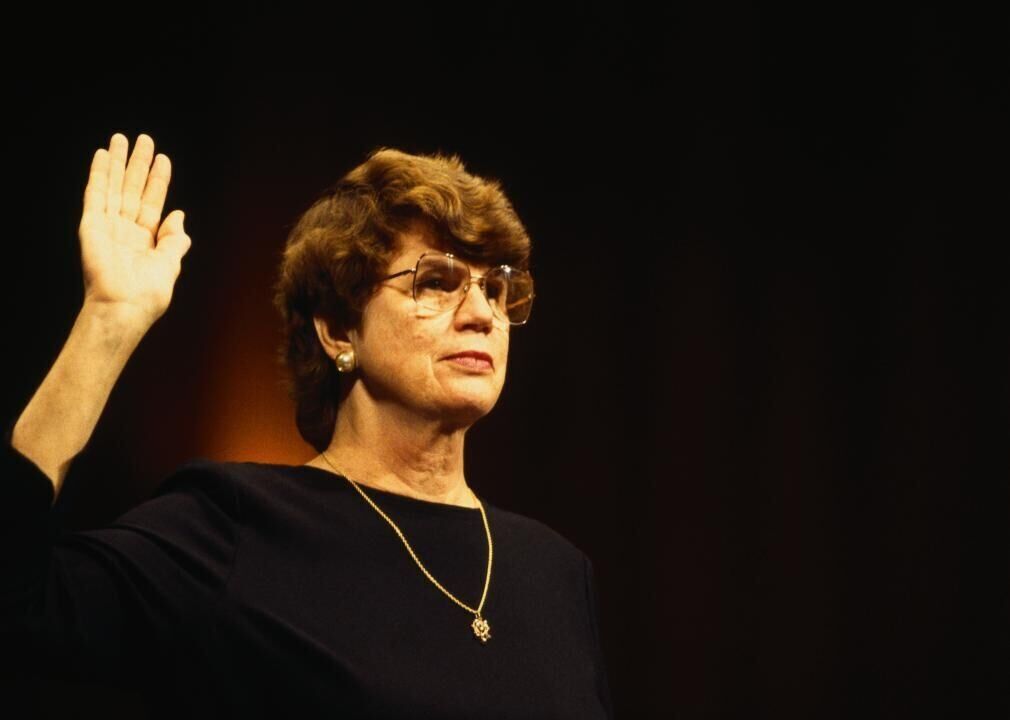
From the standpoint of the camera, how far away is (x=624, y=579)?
2.59m

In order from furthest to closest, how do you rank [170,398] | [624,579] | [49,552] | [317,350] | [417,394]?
[624,579], [170,398], [317,350], [417,394], [49,552]

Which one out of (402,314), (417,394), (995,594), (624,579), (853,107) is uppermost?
(853,107)

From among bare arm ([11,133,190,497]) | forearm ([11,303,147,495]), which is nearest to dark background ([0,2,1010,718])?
bare arm ([11,133,190,497])

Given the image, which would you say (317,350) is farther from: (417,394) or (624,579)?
(624,579)

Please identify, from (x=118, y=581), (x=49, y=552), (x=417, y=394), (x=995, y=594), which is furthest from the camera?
(x=995, y=594)

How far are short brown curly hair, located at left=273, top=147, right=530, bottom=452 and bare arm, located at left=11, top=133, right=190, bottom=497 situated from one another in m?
0.34

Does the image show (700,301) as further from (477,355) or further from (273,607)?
(273,607)

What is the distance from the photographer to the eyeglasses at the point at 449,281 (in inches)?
63.2

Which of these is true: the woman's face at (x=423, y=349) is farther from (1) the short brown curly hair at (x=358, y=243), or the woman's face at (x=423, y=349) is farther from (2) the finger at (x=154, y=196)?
(2) the finger at (x=154, y=196)

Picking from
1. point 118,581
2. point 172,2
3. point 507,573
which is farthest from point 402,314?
point 172,2

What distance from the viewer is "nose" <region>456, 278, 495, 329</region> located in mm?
1606

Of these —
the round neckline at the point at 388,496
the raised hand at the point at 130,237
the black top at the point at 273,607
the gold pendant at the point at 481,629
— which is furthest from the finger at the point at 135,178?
the gold pendant at the point at 481,629

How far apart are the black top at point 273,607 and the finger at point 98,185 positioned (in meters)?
0.31

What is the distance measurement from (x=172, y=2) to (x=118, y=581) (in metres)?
1.49
